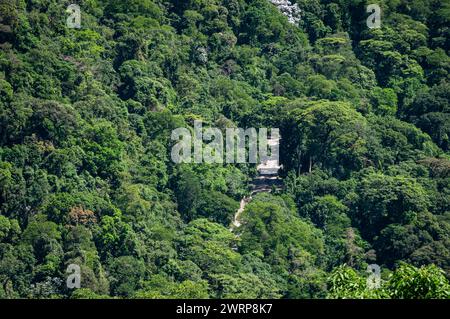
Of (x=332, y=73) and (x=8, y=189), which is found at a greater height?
(x=332, y=73)

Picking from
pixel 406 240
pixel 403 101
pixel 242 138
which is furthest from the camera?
pixel 403 101

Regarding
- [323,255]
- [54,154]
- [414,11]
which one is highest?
[414,11]

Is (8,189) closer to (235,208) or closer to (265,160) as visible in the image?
(235,208)

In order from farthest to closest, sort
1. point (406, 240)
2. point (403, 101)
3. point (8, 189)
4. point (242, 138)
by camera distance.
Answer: point (403, 101), point (242, 138), point (406, 240), point (8, 189)

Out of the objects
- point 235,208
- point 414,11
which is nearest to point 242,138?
point 235,208

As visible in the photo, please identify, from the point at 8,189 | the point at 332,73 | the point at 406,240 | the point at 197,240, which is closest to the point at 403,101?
the point at 332,73

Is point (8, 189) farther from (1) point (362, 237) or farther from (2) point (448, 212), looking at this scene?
(2) point (448, 212)

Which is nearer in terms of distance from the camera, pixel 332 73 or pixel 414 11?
pixel 332 73
